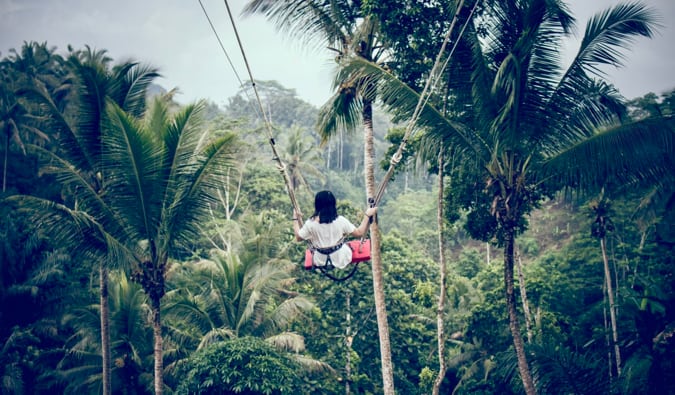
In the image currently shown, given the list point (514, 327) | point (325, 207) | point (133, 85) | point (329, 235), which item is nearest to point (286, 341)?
point (514, 327)

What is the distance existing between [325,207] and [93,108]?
475 cm

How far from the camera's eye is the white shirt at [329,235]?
209 inches

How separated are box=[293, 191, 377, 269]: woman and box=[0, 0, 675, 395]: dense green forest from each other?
4.34ft

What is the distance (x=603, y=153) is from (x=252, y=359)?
6.18 m

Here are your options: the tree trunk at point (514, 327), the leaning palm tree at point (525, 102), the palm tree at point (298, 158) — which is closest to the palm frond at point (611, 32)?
the leaning palm tree at point (525, 102)

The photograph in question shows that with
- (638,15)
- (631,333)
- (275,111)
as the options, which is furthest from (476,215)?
(275,111)

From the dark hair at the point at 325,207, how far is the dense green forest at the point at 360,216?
4.59 ft

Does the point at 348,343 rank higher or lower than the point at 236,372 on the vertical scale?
lower

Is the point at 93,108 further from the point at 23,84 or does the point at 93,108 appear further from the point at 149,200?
the point at 23,84

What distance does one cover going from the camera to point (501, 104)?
782 cm

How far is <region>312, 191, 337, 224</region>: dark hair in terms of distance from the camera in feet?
16.9

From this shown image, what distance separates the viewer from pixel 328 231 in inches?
210

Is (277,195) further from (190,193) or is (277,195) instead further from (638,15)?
(638,15)

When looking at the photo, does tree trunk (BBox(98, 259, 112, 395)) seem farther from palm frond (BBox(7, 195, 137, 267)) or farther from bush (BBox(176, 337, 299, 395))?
palm frond (BBox(7, 195, 137, 267))
